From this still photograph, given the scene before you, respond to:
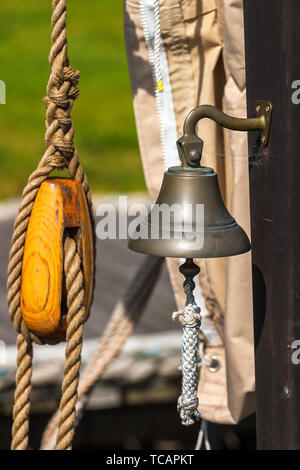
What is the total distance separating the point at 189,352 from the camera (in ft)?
4.45

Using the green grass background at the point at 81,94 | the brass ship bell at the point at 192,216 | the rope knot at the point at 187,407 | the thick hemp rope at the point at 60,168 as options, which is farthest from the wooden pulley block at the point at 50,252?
the green grass background at the point at 81,94

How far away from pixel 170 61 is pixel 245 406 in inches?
25.9

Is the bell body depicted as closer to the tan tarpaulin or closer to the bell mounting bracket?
the bell mounting bracket

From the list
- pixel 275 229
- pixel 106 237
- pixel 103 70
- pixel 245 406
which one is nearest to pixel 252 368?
pixel 245 406

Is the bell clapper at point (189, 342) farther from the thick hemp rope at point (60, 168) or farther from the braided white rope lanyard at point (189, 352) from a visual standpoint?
the thick hemp rope at point (60, 168)

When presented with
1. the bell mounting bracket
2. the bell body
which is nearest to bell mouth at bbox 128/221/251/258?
the bell body

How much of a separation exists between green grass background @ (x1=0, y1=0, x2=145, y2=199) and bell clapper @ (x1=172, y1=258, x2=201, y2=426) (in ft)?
15.4

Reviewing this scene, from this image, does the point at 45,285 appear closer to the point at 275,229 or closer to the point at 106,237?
the point at 275,229

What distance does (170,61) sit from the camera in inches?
65.9

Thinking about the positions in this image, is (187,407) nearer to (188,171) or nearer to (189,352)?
(189,352)

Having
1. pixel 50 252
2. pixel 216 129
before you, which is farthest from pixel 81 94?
pixel 50 252

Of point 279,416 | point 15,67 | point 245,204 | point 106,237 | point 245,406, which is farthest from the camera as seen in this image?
point 15,67

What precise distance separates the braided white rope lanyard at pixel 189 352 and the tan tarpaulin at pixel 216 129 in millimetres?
299

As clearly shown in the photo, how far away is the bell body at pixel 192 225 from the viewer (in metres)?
1.31
